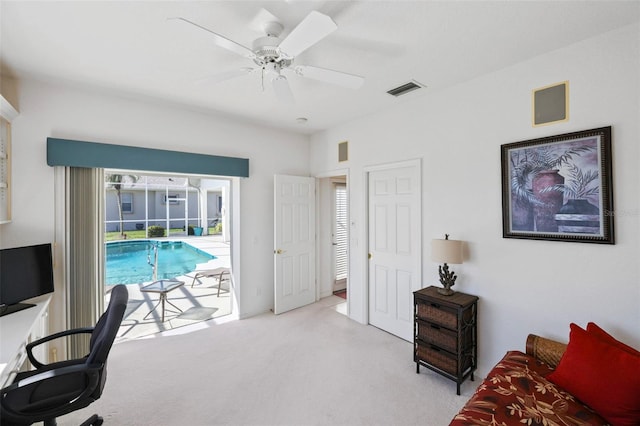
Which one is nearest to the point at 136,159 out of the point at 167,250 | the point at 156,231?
the point at 167,250

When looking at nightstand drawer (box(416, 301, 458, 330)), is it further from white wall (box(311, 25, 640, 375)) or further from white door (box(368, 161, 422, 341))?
white door (box(368, 161, 422, 341))

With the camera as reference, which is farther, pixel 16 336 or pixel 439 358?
pixel 439 358

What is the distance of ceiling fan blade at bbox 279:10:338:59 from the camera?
1293 millimetres

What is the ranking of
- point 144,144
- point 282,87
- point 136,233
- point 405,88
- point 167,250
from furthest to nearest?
point 136,233
point 167,250
point 144,144
point 405,88
point 282,87

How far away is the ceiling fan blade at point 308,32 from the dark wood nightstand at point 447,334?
2.28m

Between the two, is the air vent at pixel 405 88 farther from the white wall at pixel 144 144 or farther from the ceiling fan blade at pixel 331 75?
the white wall at pixel 144 144

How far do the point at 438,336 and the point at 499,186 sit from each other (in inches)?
57.4

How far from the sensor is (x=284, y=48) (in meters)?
1.59

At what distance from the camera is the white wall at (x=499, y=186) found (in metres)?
1.83

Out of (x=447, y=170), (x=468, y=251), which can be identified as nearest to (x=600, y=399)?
(x=468, y=251)

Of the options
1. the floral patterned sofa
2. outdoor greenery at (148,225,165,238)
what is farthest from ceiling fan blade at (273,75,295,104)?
outdoor greenery at (148,225,165,238)

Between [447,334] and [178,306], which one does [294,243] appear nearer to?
[178,306]

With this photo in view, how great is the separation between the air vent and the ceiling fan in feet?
3.24

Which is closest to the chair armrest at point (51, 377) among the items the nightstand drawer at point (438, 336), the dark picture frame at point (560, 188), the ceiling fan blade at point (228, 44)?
the ceiling fan blade at point (228, 44)
